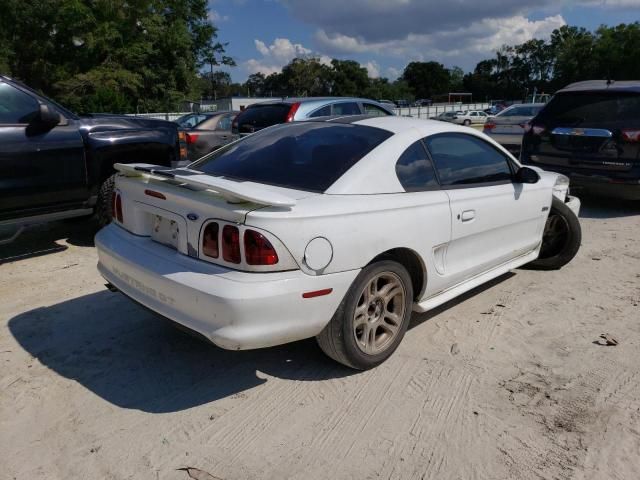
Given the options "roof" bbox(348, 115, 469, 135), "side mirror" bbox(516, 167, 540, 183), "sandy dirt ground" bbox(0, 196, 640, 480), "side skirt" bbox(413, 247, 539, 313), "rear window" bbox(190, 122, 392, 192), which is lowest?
"sandy dirt ground" bbox(0, 196, 640, 480)

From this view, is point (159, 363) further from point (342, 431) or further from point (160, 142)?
point (160, 142)

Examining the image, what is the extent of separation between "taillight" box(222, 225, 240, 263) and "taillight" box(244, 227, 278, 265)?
0.16ft

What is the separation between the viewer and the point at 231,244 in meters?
2.66

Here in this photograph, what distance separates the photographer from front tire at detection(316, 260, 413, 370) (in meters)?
2.94

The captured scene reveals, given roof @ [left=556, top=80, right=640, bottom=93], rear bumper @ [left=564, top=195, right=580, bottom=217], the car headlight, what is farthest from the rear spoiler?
roof @ [left=556, top=80, right=640, bottom=93]

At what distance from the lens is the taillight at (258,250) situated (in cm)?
259

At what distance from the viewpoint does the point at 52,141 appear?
519cm

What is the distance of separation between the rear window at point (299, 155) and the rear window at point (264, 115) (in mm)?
5004

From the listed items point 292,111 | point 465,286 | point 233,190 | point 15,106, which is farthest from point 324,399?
point 292,111

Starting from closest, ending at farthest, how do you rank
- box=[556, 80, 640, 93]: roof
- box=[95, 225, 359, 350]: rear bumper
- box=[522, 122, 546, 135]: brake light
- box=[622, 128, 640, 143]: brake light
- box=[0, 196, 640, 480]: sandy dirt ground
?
box=[0, 196, 640, 480]: sandy dirt ground, box=[95, 225, 359, 350]: rear bumper, box=[622, 128, 640, 143]: brake light, box=[556, 80, 640, 93]: roof, box=[522, 122, 546, 135]: brake light

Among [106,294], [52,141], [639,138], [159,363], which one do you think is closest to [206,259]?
[159,363]

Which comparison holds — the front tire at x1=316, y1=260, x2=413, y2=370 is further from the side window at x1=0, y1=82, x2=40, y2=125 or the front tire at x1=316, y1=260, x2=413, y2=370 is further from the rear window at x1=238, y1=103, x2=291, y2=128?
the rear window at x1=238, y1=103, x2=291, y2=128

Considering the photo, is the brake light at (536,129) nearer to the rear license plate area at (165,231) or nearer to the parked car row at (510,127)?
the parked car row at (510,127)

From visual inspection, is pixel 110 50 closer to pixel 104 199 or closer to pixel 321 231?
pixel 104 199
